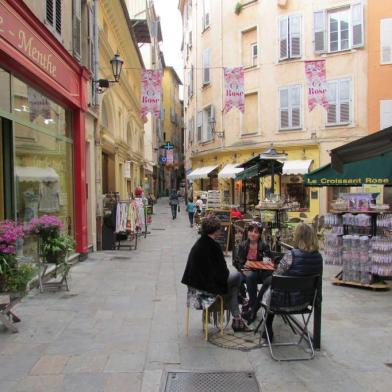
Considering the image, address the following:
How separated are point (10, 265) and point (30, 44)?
3.90 meters

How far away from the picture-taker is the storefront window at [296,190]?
73.3 ft

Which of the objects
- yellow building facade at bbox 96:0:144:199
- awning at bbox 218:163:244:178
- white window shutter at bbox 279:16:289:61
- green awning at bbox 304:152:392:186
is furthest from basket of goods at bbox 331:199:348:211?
white window shutter at bbox 279:16:289:61

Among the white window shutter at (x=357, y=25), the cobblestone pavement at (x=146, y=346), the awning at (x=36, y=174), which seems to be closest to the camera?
the cobblestone pavement at (x=146, y=346)

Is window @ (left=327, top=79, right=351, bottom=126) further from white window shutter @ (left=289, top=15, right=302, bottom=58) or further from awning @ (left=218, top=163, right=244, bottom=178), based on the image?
awning @ (left=218, top=163, right=244, bottom=178)

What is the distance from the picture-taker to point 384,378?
4367mm

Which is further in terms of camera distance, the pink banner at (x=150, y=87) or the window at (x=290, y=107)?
the window at (x=290, y=107)

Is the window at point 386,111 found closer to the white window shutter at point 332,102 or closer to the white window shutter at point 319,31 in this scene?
the white window shutter at point 332,102

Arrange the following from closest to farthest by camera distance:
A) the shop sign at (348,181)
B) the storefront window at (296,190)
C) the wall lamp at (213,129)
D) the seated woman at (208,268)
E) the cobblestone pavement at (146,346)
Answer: the cobblestone pavement at (146,346)
the seated woman at (208,268)
the shop sign at (348,181)
the storefront window at (296,190)
the wall lamp at (213,129)

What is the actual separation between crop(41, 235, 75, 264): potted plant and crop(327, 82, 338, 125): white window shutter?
54.5ft

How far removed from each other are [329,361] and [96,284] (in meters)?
4.70

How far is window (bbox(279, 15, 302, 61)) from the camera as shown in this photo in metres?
22.7

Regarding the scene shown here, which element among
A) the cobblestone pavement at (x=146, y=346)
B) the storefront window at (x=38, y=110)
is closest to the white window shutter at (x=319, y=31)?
the storefront window at (x=38, y=110)

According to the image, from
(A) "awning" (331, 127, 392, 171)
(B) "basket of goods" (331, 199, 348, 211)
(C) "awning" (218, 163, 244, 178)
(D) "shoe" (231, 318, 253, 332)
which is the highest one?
(C) "awning" (218, 163, 244, 178)

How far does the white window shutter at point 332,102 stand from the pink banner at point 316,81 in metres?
3.25
